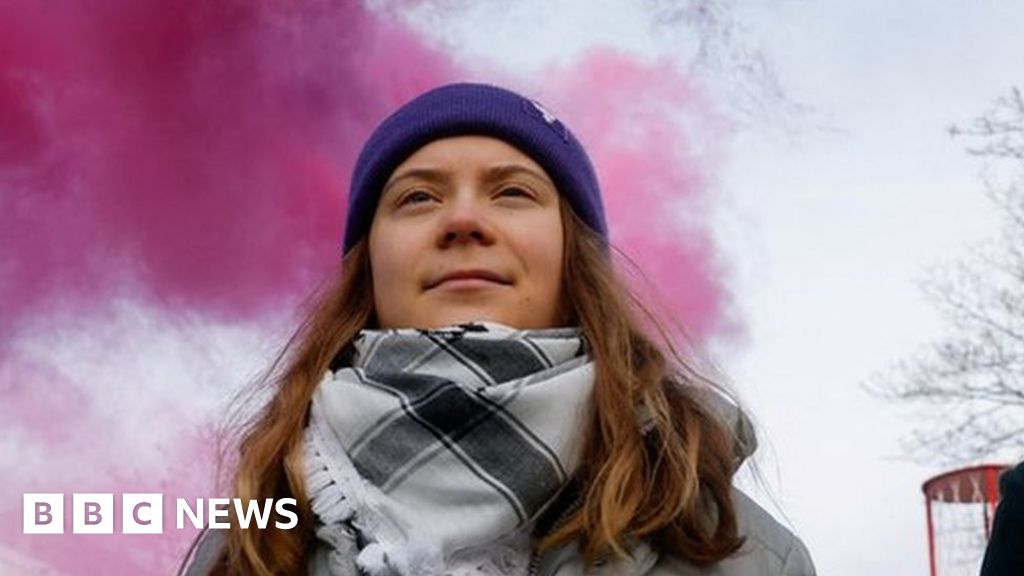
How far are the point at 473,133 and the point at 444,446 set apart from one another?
60cm

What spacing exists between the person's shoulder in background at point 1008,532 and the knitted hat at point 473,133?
2.61 ft

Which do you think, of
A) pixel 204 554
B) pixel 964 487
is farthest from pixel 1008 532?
pixel 964 487

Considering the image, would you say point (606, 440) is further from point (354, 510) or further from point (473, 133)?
point (473, 133)

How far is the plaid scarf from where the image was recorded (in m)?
2.00

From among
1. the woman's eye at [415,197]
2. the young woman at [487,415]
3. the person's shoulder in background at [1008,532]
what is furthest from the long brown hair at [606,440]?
the person's shoulder in background at [1008,532]

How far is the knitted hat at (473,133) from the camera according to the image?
2434 millimetres

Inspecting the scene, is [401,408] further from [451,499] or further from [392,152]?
[392,152]

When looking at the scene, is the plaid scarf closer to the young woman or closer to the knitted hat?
the young woman

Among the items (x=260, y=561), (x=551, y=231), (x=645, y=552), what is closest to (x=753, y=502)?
(x=645, y=552)

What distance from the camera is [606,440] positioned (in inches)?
83.0

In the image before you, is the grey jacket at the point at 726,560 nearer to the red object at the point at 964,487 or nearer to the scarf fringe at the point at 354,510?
the scarf fringe at the point at 354,510

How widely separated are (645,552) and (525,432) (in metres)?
0.23

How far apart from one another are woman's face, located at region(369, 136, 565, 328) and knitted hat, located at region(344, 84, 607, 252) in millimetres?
38

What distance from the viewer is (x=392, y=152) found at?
2443mm
